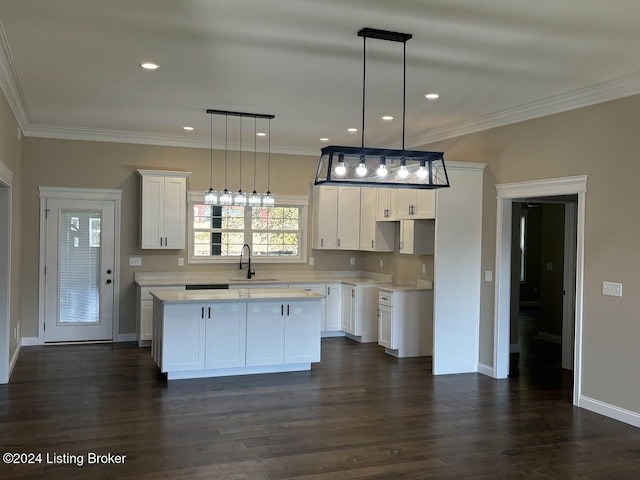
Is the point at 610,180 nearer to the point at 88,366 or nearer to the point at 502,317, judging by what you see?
the point at 502,317

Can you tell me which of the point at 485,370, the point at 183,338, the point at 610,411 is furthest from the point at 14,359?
the point at 610,411

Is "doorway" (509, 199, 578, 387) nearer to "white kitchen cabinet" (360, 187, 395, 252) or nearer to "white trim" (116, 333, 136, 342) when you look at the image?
"white kitchen cabinet" (360, 187, 395, 252)

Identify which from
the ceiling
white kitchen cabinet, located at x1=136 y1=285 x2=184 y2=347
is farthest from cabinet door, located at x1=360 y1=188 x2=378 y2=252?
white kitchen cabinet, located at x1=136 y1=285 x2=184 y2=347

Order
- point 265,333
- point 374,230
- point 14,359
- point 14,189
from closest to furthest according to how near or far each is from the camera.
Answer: point 265,333
point 14,189
point 14,359
point 374,230

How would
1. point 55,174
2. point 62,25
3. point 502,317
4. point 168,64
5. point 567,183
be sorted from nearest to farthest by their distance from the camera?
point 62,25
point 168,64
point 567,183
point 502,317
point 55,174

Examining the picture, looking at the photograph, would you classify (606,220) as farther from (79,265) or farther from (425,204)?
(79,265)

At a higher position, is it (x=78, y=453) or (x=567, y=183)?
(x=567, y=183)

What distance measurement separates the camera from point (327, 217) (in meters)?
9.12

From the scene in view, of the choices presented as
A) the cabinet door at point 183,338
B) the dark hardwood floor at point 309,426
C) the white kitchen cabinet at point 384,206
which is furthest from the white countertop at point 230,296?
the white kitchen cabinet at point 384,206

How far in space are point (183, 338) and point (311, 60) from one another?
3.17 m

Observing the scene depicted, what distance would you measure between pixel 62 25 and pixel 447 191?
4319 millimetres

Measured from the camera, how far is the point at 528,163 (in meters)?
6.11

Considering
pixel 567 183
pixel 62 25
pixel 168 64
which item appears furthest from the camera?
pixel 567 183

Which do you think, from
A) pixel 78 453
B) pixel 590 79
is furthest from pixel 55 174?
pixel 590 79
